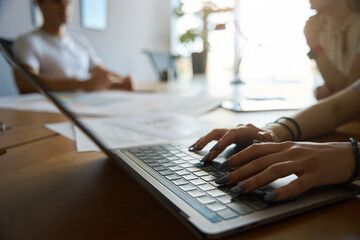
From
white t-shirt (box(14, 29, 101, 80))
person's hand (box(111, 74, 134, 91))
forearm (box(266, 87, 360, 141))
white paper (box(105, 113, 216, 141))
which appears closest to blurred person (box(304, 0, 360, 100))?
forearm (box(266, 87, 360, 141))

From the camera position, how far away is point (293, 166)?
31 cm

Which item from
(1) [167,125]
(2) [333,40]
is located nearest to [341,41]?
(2) [333,40]

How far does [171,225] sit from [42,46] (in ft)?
6.44

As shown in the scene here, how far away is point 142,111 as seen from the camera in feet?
3.06

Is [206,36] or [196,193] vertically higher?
[206,36]

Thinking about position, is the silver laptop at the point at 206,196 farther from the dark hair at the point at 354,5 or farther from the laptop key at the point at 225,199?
the dark hair at the point at 354,5

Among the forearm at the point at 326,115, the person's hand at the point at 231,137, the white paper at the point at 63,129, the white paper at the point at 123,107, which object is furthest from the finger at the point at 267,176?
the white paper at the point at 123,107

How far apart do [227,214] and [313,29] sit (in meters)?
0.90

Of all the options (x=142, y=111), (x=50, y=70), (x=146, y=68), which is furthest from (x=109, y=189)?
(x=146, y=68)

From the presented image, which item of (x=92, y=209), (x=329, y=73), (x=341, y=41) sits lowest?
(x=92, y=209)

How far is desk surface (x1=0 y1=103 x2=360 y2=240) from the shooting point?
0.26 metres

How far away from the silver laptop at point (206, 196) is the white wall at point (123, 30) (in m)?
2.50

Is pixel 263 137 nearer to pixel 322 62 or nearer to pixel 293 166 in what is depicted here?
pixel 293 166

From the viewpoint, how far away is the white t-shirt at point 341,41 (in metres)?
0.93
